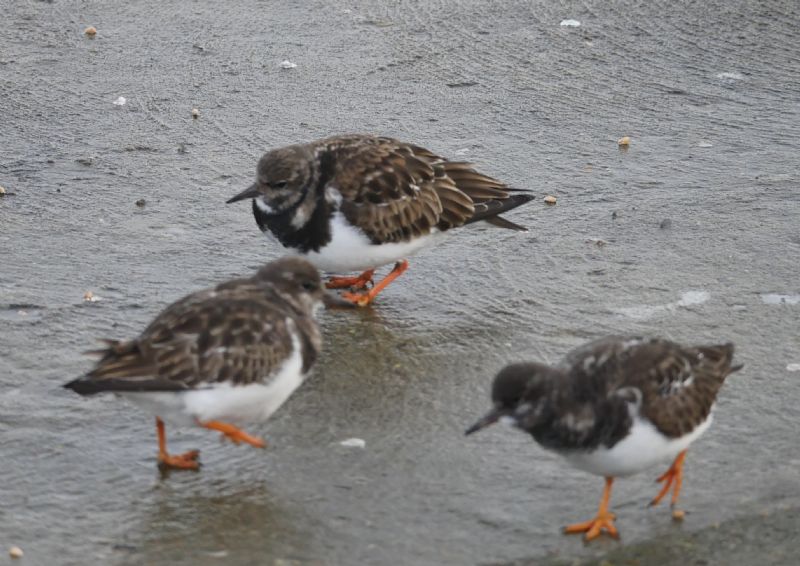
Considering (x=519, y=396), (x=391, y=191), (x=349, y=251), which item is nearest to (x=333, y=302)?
(x=349, y=251)

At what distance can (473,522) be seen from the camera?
409 cm

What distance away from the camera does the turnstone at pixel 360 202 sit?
18.3ft

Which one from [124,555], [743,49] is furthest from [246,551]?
[743,49]

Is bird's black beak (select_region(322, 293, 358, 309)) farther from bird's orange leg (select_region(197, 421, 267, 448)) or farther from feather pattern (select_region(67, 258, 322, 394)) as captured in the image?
bird's orange leg (select_region(197, 421, 267, 448))

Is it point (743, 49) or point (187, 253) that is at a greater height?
point (743, 49)

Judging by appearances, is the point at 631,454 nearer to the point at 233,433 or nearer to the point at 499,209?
the point at 233,433

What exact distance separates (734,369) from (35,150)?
4.06 m

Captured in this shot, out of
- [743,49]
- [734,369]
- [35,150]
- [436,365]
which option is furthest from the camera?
[743,49]

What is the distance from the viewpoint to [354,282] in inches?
241

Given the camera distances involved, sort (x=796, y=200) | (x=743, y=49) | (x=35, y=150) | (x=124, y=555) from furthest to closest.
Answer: (x=743, y=49) → (x=35, y=150) → (x=796, y=200) → (x=124, y=555)

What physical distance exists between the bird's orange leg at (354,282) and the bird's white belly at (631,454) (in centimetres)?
224

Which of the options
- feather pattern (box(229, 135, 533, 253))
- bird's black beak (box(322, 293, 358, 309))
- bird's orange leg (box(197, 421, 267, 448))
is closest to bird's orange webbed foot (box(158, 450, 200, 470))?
bird's orange leg (box(197, 421, 267, 448))

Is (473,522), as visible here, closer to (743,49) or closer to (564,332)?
(564,332)

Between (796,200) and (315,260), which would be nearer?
(315,260)
